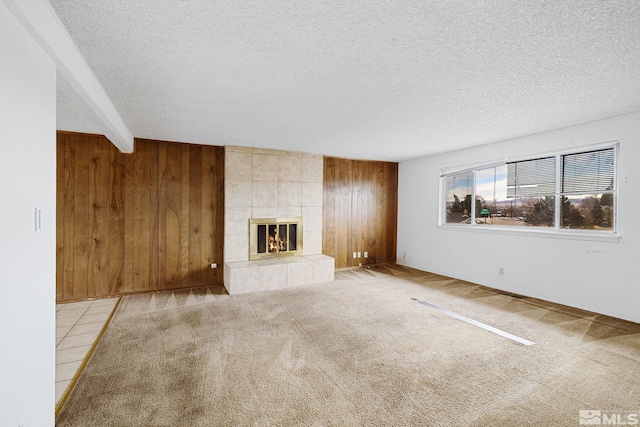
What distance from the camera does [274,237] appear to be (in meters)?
5.21

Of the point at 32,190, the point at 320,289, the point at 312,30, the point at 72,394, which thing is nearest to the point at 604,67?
the point at 312,30

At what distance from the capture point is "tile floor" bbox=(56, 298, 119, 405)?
2354mm

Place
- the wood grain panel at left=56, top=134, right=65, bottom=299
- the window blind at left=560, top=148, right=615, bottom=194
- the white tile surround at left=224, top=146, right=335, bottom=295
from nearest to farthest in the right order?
the window blind at left=560, top=148, right=615, bottom=194
the wood grain panel at left=56, top=134, right=65, bottom=299
the white tile surround at left=224, top=146, right=335, bottom=295

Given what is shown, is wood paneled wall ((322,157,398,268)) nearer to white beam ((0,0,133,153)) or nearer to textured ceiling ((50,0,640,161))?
textured ceiling ((50,0,640,161))

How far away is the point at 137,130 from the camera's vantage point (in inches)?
155

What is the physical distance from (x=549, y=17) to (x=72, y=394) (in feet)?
13.2

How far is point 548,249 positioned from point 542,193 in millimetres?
855

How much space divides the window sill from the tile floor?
5636 mm

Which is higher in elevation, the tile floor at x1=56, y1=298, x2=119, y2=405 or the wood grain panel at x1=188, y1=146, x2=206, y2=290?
the wood grain panel at x1=188, y1=146, x2=206, y2=290

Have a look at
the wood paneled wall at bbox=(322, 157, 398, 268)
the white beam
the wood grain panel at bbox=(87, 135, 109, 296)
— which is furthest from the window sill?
the wood grain panel at bbox=(87, 135, 109, 296)
